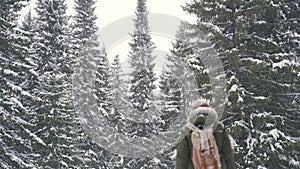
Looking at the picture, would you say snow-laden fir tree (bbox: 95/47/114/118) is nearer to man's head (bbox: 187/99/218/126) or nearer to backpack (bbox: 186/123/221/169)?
man's head (bbox: 187/99/218/126)

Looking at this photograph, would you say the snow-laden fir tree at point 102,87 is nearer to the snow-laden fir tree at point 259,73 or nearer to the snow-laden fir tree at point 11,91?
the snow-laden fir tree at point 11,91

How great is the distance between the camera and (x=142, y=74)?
31953 mm

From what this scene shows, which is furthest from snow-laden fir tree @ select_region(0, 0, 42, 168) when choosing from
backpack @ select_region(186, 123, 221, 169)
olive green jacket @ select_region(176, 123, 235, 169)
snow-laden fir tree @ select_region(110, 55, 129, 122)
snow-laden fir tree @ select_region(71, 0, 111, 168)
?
snow-laden fir tree @ select_region(110, 55, 129, 122)

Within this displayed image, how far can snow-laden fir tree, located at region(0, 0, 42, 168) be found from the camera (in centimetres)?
1656

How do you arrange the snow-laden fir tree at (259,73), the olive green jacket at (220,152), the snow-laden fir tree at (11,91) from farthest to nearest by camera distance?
the snow-laden fir tree at (11,91) < the snow-laden fir tree at (259,73) < the olive green jacket at (220,152)

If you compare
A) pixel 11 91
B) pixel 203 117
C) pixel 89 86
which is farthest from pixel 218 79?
pixel 89 86

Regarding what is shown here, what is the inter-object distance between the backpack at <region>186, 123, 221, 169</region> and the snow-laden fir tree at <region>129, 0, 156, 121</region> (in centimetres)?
2475

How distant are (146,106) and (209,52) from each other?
16.1 m

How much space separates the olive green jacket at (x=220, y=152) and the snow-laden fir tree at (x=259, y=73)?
7314 millimetres

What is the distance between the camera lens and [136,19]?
39875 mm

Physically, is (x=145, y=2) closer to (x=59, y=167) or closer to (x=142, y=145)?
(x=142, y=145)

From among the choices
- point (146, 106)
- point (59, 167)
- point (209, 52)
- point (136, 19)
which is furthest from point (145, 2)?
point (209, 52)

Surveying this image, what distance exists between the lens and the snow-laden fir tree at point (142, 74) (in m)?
31.5

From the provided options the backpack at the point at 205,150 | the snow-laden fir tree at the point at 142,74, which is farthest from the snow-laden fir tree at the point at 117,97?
the backpack at the point at 205,150
